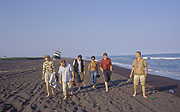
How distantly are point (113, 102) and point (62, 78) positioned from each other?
7.38ft

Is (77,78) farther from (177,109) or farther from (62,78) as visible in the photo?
(177,109)

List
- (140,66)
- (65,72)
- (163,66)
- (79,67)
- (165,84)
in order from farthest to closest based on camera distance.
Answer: (163,66), (165,84), (79,67), (140,66), (65,72)

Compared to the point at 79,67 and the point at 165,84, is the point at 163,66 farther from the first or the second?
the point at 79,67

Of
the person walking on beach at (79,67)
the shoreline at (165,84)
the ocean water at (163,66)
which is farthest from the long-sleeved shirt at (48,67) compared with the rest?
the ocean water at (163,66)

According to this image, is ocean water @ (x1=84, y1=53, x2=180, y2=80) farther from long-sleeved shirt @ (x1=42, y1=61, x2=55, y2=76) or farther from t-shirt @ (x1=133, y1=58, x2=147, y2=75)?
long-sleeved shirt @ (x1=42, y1=61, x2=55, y2=76)

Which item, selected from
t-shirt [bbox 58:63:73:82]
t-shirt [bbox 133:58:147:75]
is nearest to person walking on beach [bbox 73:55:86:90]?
t-shirt [bbox 58:63:73:82]

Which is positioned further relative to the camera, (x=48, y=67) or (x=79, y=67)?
(x=79, y=67)

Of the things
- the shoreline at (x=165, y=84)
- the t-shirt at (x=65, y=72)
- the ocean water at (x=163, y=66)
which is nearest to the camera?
Answer: the t-shirt at (x=65, y=72)

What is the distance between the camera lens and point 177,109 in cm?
578


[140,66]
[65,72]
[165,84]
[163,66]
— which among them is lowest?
[163,66]

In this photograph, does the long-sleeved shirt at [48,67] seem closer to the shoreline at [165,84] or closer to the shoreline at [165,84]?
the shoreline at [165,84]

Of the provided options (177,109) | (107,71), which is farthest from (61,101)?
(177,109)

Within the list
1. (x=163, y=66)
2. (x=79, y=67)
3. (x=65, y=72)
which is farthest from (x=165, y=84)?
(x=163, y=66)

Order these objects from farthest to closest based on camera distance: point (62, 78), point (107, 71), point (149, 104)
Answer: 1. point (107, 71)
2. point (62, 78)
3. point (149, 104)
